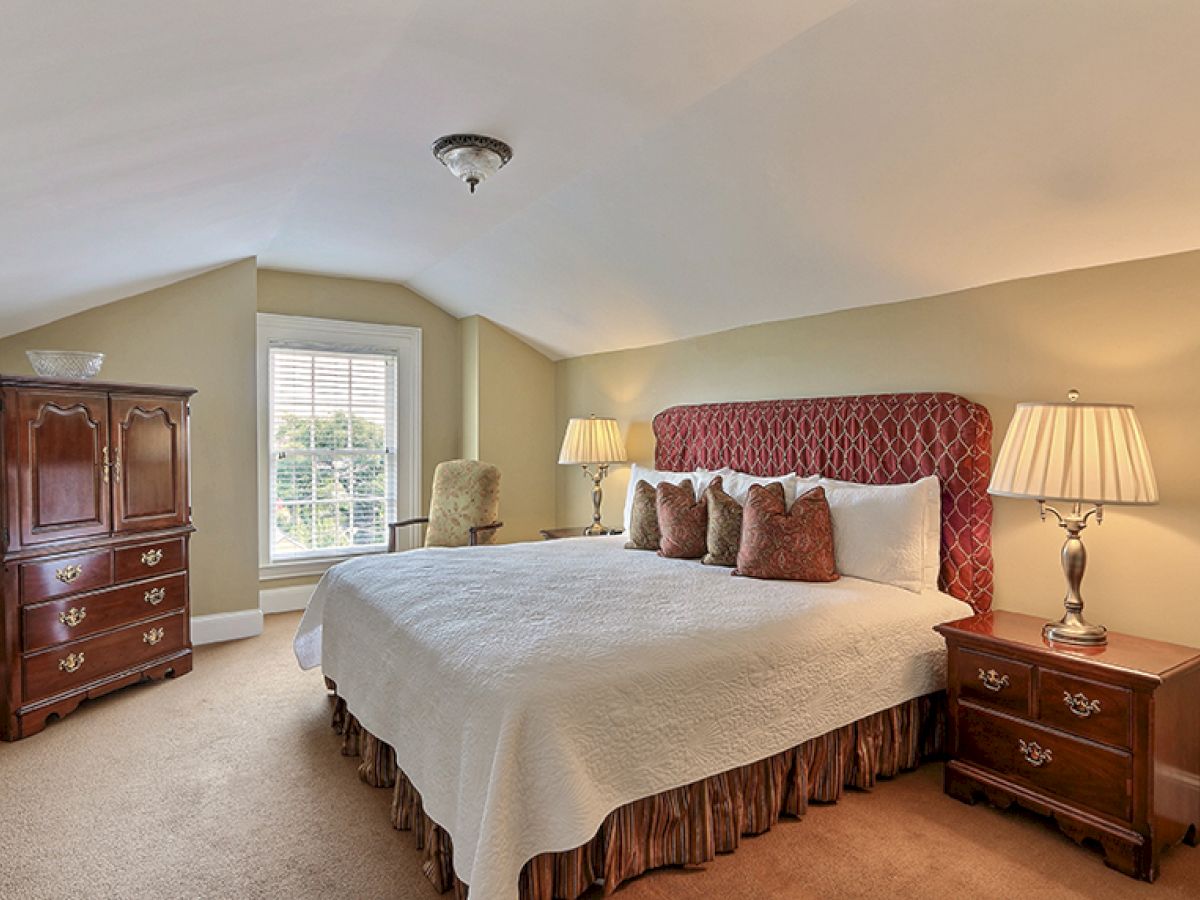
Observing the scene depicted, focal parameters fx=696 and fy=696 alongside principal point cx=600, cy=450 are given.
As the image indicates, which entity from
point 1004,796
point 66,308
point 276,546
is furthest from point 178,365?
point 1004,796

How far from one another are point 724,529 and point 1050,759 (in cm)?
149

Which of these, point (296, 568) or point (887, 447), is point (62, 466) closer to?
point (296, 568)

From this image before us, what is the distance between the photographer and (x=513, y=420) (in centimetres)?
579

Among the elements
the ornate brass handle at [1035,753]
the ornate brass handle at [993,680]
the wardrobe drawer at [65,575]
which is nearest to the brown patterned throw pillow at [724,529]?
the ornate brass handle at [993,680]

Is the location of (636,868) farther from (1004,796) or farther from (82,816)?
(82,816)

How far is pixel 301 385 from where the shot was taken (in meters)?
5.24

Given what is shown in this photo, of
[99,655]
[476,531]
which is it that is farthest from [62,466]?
[476,531]

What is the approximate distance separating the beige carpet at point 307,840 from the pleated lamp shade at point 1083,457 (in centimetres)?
113

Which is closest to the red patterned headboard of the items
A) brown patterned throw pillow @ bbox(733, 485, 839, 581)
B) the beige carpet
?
brown patterned throw pillow @ bbox(733, 485, 839, 581)

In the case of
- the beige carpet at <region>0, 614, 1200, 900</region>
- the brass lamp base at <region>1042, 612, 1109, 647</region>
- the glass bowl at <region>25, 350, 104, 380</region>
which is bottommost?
the beige carpet at <region>0, 614, 1200, 900</region>

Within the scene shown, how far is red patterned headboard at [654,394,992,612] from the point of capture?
297 cm

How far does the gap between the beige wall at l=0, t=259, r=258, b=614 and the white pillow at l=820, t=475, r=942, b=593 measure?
370 centimetres

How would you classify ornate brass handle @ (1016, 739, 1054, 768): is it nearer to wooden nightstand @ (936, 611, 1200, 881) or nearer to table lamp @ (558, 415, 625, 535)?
wooden nightstand @ (936, 611, 1200, 881)

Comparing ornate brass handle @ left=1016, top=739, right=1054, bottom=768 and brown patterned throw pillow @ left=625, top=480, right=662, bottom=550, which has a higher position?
brown patterned throw pillow @ left=625, top=480, right=662, bottom=550
